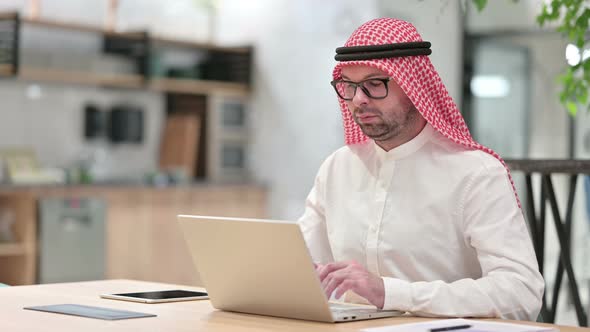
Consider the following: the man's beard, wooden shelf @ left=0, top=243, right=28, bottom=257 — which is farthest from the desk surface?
wooden shelf @ left=0, top=243, right=28, bottom=257

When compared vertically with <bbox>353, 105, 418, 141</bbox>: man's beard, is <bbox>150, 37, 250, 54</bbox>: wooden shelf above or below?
above

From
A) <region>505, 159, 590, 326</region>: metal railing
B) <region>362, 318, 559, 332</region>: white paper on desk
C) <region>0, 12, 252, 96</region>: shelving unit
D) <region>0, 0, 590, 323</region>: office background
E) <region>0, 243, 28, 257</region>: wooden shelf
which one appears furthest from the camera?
<region>0, 12, 252, 96</region>: shelving unit

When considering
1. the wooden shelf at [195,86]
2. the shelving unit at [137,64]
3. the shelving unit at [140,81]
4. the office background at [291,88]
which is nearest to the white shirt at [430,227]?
the office background at [291,88]

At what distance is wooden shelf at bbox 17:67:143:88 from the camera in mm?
6941

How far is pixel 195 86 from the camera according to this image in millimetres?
A: 7922

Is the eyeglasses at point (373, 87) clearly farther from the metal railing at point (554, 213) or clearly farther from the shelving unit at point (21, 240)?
the shelving unit at point (21, 240)

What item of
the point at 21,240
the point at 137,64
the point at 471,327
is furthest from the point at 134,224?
the point at 471,327

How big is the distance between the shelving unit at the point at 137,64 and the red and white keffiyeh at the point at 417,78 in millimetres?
4693

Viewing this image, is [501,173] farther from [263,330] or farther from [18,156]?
[18,156]

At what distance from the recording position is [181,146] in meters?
7.91

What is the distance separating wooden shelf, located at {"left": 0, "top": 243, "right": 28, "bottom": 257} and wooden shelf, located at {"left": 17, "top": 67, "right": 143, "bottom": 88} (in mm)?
1212

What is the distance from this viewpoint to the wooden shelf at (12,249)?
247 inches

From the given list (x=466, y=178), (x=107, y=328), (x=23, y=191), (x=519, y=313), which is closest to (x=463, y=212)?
(x=466, y=178)

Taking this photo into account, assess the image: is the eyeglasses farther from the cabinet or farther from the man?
the cabinet
